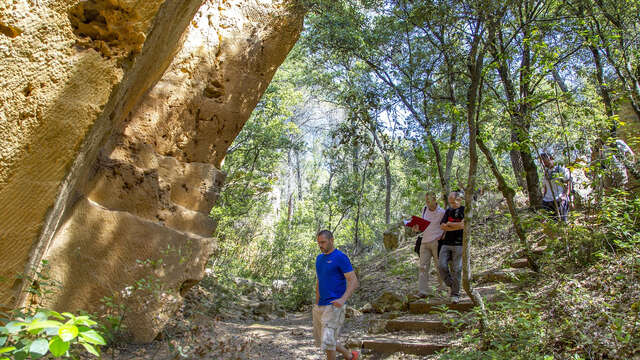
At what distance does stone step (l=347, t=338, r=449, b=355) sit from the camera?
5.45 m

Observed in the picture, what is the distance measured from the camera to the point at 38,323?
51.8 inches

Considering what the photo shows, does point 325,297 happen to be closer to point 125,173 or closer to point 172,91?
point 125,173

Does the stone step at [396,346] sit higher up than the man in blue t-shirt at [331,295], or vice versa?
the man in blue t-shirt at [331,295]

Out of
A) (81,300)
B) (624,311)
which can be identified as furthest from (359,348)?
(81,300)

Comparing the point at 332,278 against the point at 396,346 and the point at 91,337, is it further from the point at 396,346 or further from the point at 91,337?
the point at 91,337

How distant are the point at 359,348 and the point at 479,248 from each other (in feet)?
21.0

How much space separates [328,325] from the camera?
4.77 meters

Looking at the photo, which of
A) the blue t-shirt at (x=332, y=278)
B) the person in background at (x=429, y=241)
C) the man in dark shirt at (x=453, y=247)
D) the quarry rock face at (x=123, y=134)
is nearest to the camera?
the quarry rock face at (x=123, y=134)

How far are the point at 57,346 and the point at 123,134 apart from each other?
19.0 feet

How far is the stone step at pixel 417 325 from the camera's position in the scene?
Answer: 20.5 feet

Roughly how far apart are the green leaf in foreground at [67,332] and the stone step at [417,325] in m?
5.55

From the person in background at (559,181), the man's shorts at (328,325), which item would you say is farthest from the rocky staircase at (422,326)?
the man's shorts at (328,325)

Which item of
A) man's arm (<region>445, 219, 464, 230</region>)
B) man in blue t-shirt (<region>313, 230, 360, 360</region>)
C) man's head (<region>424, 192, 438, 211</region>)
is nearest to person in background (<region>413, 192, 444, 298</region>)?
man's head (<region>424, 192, 438, 211</region>)

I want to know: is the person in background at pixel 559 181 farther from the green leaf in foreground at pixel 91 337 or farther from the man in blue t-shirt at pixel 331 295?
the green leaf in foreground at pixel 91 337
